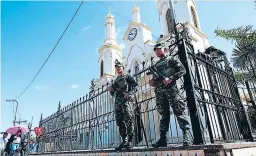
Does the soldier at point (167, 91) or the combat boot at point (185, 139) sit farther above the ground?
the soldier at point (167, 91)

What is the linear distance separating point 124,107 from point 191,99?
174 centimetres

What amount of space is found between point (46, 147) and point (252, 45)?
42.0ft

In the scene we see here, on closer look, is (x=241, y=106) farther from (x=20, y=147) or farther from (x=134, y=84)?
(x=20, y=147)

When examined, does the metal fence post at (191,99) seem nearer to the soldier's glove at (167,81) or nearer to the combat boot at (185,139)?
the combat boot at (185,139)

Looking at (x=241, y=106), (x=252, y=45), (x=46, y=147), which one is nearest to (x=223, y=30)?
(x=252, y=45)

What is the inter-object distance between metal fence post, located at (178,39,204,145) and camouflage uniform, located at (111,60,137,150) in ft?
5.16

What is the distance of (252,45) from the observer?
434 inches

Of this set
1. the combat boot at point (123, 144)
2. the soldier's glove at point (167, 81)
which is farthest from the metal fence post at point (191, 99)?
the combat boot at point (123, 144)

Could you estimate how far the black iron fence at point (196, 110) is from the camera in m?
3.46

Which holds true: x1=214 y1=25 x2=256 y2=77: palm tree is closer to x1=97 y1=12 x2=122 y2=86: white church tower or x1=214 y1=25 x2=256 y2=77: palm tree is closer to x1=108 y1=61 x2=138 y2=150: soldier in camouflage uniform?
x1=108 y1=61 x2=138 y2=150: soldier in camouflage uniform

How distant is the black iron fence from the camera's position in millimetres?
3461

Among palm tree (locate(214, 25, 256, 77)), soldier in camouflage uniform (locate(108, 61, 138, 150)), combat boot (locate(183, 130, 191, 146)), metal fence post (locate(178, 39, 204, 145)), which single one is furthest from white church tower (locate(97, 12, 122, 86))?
combat boot (locate(183, 130, 191, 146))

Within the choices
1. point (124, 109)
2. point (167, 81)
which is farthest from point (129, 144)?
point (167, 81)

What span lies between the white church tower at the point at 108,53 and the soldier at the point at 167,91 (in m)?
18.8
